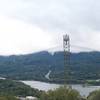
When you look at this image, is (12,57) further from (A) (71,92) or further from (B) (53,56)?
(A) (71,92)

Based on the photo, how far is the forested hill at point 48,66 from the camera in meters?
122

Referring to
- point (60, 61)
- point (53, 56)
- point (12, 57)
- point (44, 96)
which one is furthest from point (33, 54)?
point (44, 96)

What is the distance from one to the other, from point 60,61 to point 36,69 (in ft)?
30.8

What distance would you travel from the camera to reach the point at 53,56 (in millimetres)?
158875

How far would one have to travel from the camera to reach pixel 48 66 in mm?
149375

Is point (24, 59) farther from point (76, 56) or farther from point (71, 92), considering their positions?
point (71, 92)

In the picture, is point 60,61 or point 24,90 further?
point 60,61

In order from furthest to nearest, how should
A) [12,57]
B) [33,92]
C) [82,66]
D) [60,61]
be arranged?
1. [12,57]
2. [60,61]
3. [82,66]
4. [33,92]

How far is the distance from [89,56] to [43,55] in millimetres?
19696

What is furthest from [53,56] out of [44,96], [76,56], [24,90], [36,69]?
[44,96]

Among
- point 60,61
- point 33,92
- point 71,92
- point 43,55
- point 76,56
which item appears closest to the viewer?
point 71,92

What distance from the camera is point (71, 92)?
35.0 m

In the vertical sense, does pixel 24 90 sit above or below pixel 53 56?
below

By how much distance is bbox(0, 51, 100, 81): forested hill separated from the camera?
121750 mm
